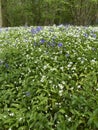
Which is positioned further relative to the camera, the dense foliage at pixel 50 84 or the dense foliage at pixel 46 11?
the dense foliage at pixel 46 11

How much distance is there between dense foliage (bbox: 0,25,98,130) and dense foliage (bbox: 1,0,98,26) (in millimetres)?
16714

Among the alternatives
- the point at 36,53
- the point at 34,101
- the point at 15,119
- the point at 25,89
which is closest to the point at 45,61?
the point at 36,53

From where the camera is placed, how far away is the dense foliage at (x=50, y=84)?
4207 millimetres

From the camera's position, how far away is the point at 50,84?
4.91 meters

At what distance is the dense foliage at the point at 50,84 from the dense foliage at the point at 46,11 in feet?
54.8

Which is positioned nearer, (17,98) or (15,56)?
(17,98)

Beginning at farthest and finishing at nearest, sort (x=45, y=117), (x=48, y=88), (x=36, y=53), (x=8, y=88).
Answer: (x=36, y=53), (x=8, y=88), (x=48, y=88), (x=45, y=117)

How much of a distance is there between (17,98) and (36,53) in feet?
4.39

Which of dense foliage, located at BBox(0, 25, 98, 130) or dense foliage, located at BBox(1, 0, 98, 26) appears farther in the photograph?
dense foliage, located at BBox(1, 0, 98, 26)

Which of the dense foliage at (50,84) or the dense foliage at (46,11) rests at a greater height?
the dense foliage at (50,84)

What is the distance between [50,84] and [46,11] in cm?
2327

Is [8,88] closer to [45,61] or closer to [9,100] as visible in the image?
[9,100]

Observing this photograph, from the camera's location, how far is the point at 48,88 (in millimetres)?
4871

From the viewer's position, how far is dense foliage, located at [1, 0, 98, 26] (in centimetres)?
2389
